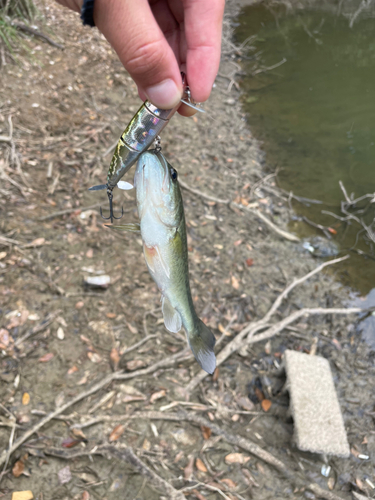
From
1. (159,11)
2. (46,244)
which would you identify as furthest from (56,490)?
(159,11)

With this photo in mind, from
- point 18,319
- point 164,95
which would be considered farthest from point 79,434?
point 164,95

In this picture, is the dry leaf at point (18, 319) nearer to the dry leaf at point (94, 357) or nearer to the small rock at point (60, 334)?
the small rock at point (60, 334)

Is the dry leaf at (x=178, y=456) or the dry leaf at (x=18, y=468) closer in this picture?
the dry leaf at (x=18, y=468)

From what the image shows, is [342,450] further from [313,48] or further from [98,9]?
[313,48]

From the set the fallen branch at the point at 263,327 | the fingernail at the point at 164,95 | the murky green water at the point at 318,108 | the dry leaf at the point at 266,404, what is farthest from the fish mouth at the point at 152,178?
the murky green water at the point at 318,108

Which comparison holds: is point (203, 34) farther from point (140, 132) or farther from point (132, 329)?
point (132, 329)
